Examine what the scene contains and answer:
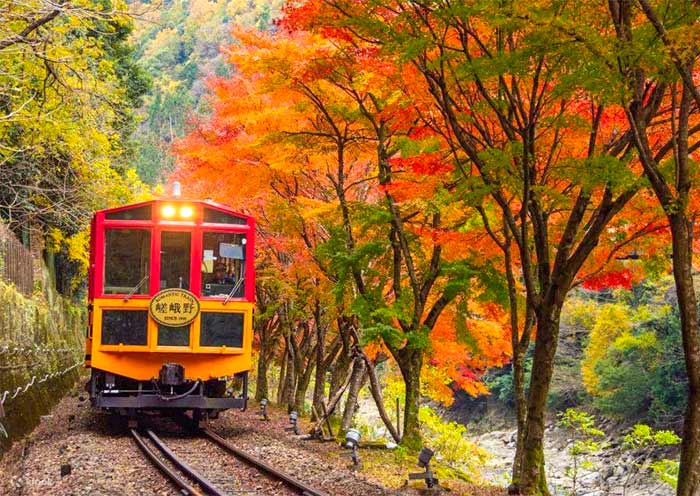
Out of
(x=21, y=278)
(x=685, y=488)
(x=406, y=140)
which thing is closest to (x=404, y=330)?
(x=406, y=140)

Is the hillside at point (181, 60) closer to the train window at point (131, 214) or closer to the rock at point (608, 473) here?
the rock at point (608, 473)

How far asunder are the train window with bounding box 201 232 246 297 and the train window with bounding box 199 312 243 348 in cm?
32

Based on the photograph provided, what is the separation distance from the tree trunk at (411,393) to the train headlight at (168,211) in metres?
4.00

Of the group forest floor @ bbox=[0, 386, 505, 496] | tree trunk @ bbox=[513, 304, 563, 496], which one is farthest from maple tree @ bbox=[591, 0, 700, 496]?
forest floor @ bbox=[0, 386, 505, 496]

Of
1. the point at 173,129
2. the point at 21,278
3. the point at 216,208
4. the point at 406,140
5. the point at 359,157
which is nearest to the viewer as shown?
the point at 406,140

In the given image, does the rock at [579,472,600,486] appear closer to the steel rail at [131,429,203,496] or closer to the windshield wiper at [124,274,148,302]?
the steel rail at [131,429,203,496]

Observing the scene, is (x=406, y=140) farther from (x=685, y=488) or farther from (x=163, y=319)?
(x=685, y=488)

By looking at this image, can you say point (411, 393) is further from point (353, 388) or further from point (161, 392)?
point (161, 392)

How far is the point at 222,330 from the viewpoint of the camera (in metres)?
12.2

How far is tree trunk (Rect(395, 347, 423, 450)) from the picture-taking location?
12.8 metres

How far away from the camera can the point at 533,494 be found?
30.3 feet

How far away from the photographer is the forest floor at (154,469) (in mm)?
8555

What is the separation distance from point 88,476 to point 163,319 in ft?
11.6

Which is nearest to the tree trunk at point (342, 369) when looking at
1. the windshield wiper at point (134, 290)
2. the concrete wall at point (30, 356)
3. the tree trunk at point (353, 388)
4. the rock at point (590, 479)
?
the tree trunk at point (353, 388)
